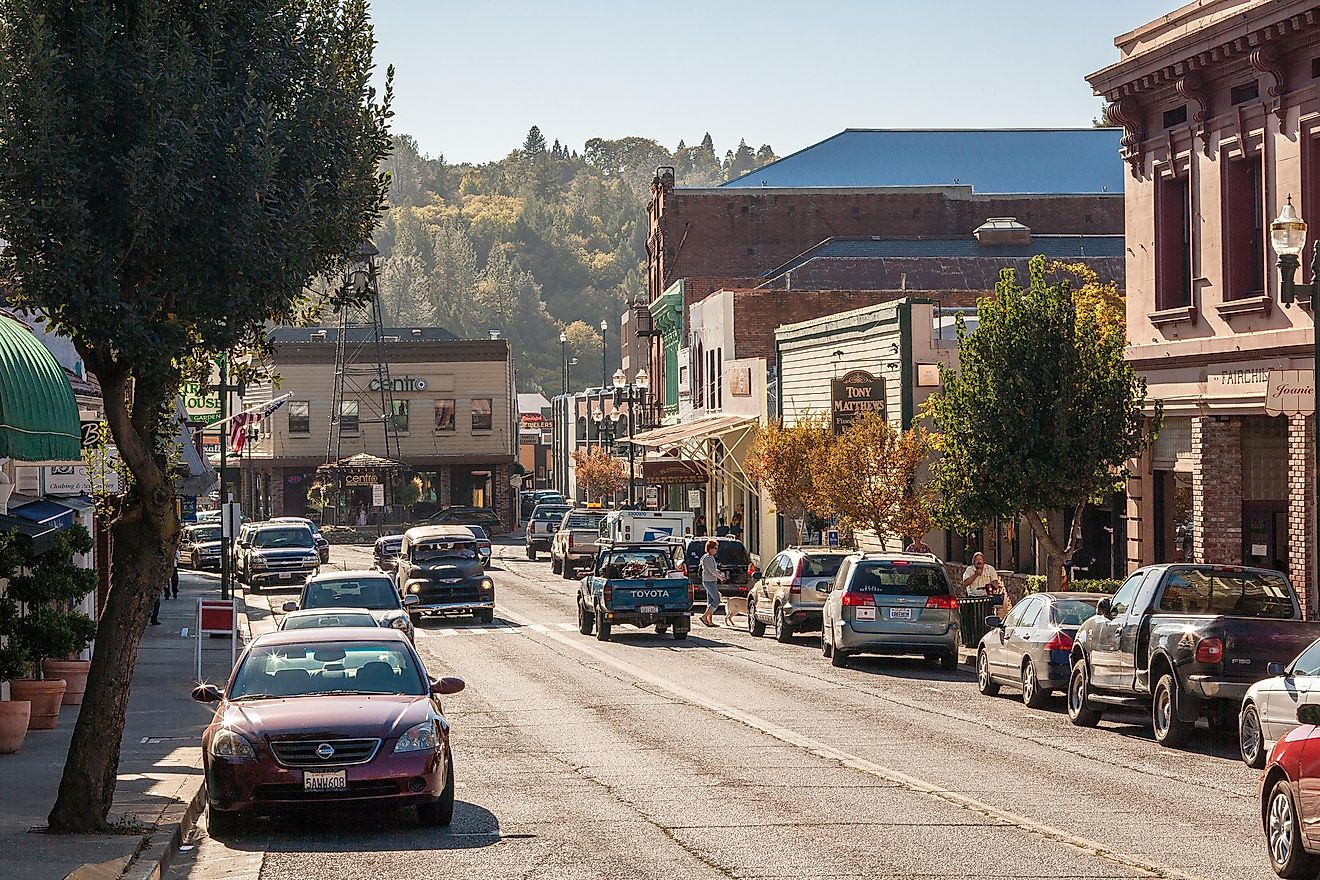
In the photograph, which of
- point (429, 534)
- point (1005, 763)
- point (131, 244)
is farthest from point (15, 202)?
point (429, 534)

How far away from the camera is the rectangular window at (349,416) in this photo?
97938 millimetres

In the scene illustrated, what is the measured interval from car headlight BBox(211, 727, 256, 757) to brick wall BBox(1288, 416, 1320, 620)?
1901 cm

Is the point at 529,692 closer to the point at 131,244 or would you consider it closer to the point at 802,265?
the point at 131,244

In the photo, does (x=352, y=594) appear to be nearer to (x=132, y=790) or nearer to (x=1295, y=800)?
(x=132, y=790)

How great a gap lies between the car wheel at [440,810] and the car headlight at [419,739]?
0.25 meters

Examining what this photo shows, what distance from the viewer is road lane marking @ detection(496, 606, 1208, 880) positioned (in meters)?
12.8

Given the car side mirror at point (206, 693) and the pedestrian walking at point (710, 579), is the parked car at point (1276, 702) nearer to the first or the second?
the car side mirror at point (206, 693)

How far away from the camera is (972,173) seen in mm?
87562

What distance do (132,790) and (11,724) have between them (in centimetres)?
331

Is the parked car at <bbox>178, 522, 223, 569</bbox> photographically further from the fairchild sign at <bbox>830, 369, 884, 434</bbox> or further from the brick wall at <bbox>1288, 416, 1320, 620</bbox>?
the brick wall at <bbox>1288, 416, 1320, 620</bbox>

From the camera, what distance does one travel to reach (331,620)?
2278 cm

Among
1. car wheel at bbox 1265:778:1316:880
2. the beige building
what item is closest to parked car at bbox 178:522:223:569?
the beige building

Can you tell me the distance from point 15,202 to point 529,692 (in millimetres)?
14412

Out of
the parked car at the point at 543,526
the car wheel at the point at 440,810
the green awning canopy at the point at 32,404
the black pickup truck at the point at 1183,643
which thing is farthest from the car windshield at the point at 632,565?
the parked car at the point at 543,526
